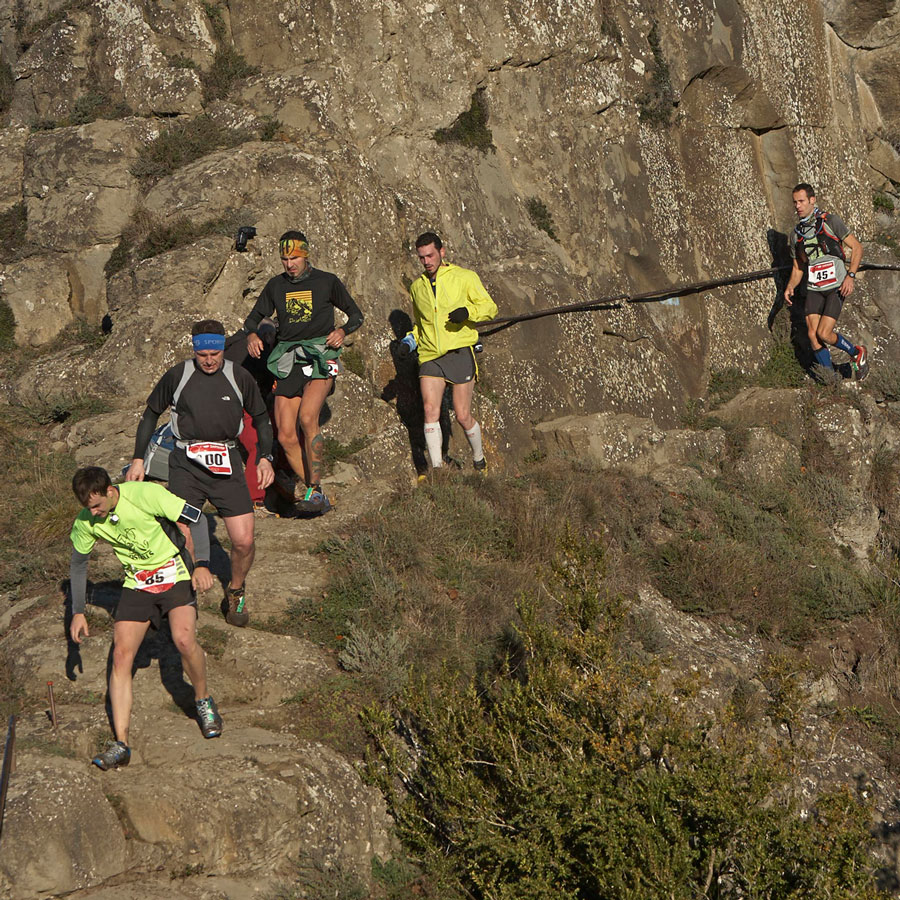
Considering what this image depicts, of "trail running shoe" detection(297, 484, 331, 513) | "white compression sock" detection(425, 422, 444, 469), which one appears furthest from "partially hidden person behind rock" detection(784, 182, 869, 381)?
"trail running shoe" detection(297, 484, 331, 513)

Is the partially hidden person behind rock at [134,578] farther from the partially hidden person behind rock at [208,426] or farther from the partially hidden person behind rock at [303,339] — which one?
the partially hidden person behind rock at [303,339]

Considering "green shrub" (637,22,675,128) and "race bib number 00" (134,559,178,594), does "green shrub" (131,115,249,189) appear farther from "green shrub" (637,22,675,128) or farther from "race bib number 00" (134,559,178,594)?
"race bib number 00" (134,559,178,594)

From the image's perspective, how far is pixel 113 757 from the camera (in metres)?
6.23

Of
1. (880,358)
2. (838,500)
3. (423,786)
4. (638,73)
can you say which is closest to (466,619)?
(423,786)

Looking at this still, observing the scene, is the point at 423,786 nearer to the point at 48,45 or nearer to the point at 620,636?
the point at 620,636

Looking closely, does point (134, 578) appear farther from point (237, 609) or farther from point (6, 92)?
point (6, 92)

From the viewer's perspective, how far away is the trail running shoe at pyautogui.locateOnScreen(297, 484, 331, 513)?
9445 mm

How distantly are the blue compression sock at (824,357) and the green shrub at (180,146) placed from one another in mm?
7559

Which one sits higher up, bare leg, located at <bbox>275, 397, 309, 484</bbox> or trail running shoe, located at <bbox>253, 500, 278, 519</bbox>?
bare leg, located at <bbox>275, 397, 309, 484</bbox>

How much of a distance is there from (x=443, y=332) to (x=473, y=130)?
13.2 feet

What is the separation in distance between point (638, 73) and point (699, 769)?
430 inches

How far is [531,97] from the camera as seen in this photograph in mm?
13797

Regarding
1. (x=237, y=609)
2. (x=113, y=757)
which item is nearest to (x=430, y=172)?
(x=237, y=609)

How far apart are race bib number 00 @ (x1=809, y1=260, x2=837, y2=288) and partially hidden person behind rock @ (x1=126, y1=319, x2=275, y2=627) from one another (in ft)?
29.5
